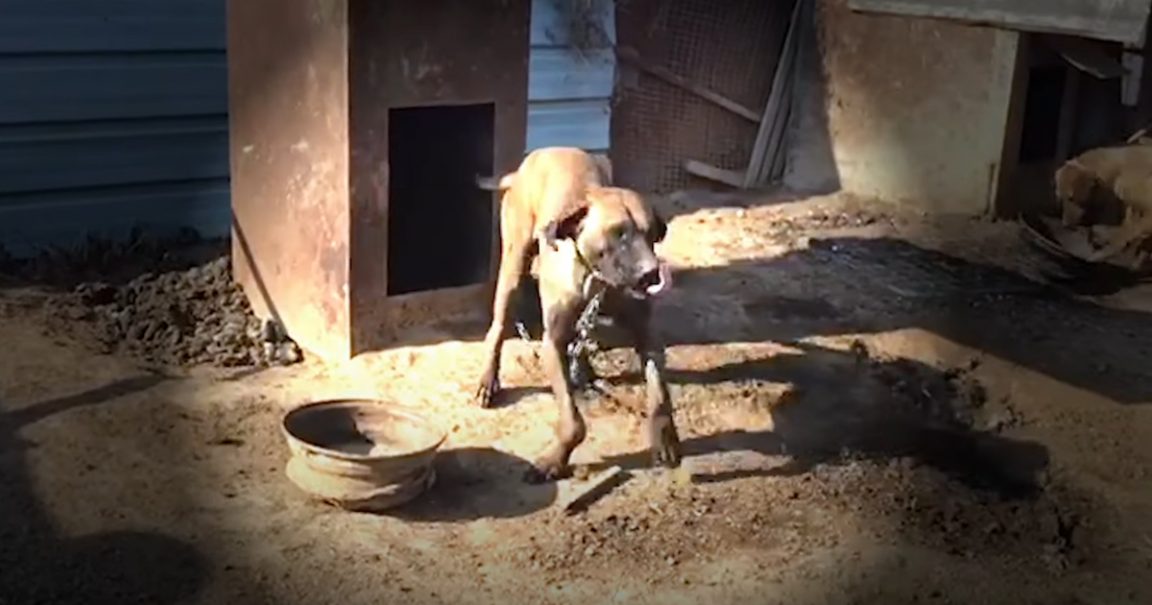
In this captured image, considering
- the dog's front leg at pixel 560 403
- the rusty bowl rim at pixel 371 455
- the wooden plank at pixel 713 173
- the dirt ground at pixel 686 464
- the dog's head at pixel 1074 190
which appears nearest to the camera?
the dirt ground at pixel 686 464

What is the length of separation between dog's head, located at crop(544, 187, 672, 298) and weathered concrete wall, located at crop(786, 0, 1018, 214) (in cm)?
508

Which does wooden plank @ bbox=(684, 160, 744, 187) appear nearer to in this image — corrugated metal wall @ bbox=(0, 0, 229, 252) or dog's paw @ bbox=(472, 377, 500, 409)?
corrugated metal wall @ bbox=(0, 0, 229, 252)

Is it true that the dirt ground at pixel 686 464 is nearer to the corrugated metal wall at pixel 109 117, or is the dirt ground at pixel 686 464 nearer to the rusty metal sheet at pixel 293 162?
the rusty metal sheet at pixel 293 162

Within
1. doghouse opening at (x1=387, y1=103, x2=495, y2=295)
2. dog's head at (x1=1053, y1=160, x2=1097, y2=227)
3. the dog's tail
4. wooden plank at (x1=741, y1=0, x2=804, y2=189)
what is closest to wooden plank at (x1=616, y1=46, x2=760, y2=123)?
wooden plank at (x1=741, y1=0, x2=804, y2=189)

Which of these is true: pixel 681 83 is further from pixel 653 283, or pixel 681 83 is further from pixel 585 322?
pixel 653 283

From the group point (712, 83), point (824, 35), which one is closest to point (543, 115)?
point (712, 83)

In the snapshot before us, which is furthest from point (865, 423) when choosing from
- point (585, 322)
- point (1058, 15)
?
point (1058, 15)

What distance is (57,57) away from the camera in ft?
25.8

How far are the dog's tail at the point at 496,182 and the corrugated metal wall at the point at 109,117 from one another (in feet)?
7.61

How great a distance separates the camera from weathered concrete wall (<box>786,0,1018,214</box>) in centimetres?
995

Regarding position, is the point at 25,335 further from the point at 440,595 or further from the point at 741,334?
the point at 741,334

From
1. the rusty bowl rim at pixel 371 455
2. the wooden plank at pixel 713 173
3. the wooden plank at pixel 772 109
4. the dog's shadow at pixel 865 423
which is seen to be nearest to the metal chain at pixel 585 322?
the dog's shadow at pixel 865 423

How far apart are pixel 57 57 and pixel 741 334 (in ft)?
13.1

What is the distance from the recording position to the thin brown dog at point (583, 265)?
5.37 m
